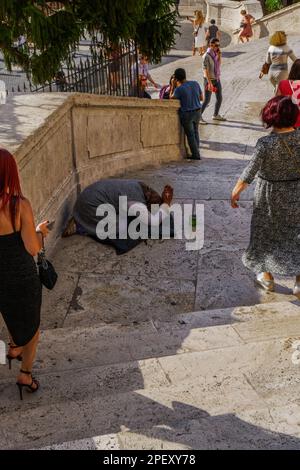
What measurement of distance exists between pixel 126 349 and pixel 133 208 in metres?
2.21

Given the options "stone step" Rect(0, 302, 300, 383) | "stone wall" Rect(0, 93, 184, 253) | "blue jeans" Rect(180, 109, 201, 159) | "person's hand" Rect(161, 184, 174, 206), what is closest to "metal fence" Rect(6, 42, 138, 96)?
"stone wall" Rect(0, 93, 184, 253)

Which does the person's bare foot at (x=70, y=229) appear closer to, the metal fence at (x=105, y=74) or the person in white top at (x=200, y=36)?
the metal fence at (x=105, y=74)

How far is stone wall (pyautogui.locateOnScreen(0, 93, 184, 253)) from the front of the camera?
505cm

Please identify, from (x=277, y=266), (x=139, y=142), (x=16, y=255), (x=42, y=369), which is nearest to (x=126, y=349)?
(x=42, y=369)

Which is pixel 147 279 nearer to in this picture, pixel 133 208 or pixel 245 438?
pixel 133 208

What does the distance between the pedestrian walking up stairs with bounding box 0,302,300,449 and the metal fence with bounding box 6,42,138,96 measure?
16.0ft

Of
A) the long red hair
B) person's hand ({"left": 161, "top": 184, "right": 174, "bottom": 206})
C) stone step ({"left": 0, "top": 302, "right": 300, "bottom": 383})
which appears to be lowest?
stone step ({"left": 0, "top": 302, "right": 300, "bottom": 383})

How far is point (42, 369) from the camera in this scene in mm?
3670

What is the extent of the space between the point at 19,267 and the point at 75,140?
12.0ft

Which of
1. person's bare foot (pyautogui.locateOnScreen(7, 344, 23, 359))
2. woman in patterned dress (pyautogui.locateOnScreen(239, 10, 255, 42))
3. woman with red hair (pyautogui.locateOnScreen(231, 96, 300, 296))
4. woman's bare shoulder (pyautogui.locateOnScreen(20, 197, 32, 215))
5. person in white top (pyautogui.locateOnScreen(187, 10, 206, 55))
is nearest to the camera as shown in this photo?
woman's bare shoulder (pyautogui.locateOnScreen(20, 197, 32, 215))

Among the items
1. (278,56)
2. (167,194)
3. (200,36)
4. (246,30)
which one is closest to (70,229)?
(167,194)

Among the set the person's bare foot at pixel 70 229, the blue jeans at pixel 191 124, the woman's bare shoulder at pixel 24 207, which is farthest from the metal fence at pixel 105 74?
the woman's bare shoulder at pixel 24 207

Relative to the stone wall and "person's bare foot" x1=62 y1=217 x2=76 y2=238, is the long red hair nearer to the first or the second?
the stone wall

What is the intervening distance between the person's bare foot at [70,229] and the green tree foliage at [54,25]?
2.18 metres
